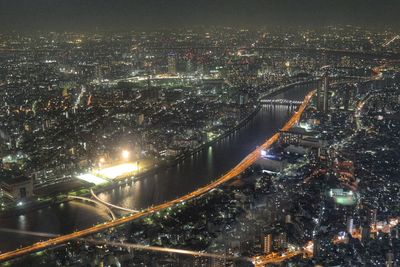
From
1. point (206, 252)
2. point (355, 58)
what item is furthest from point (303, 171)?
point (355, 58)

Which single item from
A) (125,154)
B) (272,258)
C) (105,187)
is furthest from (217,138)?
(272,258)

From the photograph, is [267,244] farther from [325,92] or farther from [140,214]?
[325,92]

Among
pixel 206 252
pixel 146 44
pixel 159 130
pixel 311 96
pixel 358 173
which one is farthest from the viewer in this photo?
pixel 146 44

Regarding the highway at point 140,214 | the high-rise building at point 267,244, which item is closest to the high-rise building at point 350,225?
the high-rise building at point 267,244

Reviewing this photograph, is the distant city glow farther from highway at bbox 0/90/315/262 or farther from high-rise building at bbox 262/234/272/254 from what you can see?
high-rise building at bbox 262/234/272/254

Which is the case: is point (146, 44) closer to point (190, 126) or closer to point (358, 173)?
point (190, 126)

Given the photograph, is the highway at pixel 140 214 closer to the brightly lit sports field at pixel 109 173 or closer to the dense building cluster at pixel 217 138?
the dense building cluster at pixel 217 138

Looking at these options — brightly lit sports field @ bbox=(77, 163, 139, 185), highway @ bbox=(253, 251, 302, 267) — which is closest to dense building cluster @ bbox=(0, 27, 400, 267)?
highway @ bbox=(253, 251, 302, 267)

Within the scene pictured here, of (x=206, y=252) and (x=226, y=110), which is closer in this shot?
(x=206, y=252)
